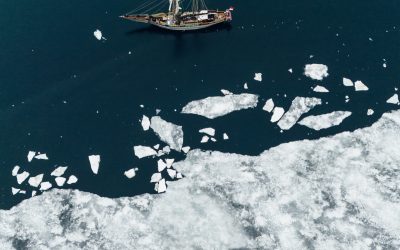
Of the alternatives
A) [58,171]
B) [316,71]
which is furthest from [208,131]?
[58,171]

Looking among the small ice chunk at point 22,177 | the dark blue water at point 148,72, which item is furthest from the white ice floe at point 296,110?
the small ice chunk at point 22,177

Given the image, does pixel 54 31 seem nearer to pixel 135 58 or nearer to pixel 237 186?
pixel 135 58

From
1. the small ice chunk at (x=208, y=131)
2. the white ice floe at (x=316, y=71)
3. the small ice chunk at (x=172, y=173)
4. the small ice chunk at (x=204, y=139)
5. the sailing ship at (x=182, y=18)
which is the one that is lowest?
the small ice chunk at (x=172, y=173)

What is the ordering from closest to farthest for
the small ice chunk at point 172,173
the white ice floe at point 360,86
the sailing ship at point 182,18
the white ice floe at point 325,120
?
the small ice chunk at point 172,173 < the white ice floe at point 325,120 < the white ice floe at point 360,86 < the sailing ship at point 182,18

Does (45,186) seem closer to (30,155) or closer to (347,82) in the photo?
(30,155)

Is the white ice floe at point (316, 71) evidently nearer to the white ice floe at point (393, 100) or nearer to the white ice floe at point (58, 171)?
the white ice floe at point (393, 100)

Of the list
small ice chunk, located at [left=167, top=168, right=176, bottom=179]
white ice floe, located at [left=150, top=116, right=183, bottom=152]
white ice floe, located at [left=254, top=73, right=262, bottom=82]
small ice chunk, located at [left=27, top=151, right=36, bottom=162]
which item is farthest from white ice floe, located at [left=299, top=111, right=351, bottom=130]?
small ice chunk, located at [left=27, top=151, right=36, bottom=162]
